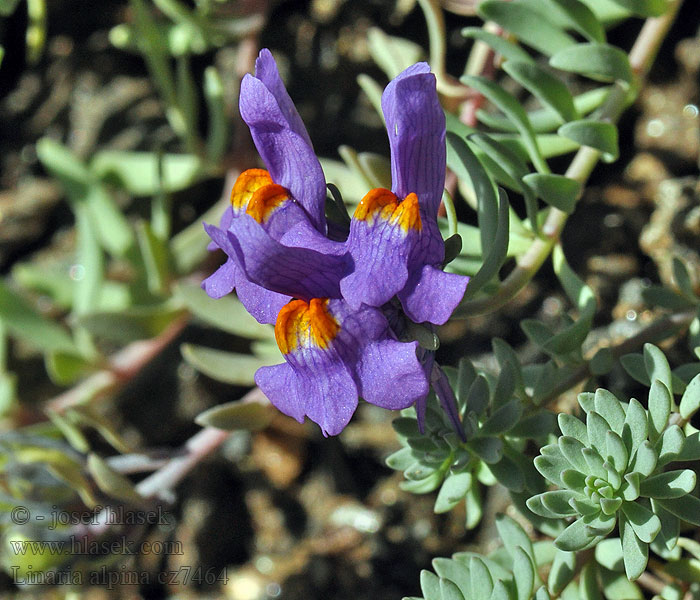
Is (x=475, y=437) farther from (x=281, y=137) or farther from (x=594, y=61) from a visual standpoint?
(x=594, y=61)

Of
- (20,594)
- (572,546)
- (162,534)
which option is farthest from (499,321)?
(20,594)

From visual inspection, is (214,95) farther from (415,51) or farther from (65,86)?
(65,86)

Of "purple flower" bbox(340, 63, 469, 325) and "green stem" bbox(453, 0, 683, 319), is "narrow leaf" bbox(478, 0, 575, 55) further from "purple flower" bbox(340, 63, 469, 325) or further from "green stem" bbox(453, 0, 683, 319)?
"purple flower" bbox(340, 63, 469, 325)

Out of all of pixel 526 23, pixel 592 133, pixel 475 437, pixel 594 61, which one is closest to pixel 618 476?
pixel 475 437

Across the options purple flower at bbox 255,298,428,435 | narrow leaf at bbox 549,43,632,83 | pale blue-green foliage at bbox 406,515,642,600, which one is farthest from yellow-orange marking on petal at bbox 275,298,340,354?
narrow leaf at bbox 549,43,632,83

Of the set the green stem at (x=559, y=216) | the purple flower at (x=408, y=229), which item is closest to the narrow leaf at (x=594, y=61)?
the green stem at (x=559, y=216)

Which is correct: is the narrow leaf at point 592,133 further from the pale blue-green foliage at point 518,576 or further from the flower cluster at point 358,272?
the pale blue-green foliage at point 518,576
